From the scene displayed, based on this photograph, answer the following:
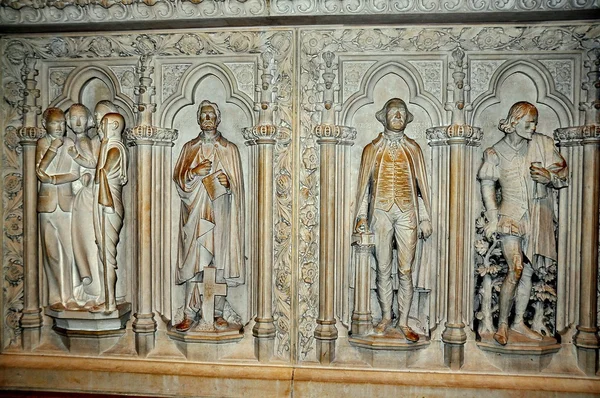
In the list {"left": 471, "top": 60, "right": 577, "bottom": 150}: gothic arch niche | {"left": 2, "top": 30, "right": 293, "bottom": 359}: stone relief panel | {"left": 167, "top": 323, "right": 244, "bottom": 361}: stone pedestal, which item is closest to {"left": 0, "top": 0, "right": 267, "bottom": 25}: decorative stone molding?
{"left": 2, "top": 30, "right": 293, "bottom": 359}: stone relief panel

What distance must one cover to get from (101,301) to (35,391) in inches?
38.2

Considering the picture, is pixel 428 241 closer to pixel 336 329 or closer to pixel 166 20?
pixel 336 329

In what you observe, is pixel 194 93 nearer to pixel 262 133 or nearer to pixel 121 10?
pixel 262 133

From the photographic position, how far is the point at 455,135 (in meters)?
4.75

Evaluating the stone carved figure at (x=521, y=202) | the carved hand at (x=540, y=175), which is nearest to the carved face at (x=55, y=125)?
the stone carved figure at (x=521, y=202)

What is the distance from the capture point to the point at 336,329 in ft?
16.1

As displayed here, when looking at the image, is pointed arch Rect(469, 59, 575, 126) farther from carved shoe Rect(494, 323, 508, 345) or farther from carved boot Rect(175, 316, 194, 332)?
carved boot Rect(175, 316, 194, 332)

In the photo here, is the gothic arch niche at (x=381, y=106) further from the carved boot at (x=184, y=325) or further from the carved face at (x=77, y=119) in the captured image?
the carved face at (x=77, y=119)

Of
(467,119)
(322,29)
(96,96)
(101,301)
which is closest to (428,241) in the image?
(467,119)

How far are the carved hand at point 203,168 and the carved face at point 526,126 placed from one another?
259 centimetres

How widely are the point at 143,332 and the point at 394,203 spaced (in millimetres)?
2453

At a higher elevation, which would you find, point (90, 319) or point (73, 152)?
point (73, 152)

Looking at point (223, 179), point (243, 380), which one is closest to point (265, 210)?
point (223, 179)

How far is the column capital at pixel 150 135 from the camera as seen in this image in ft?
16.3
